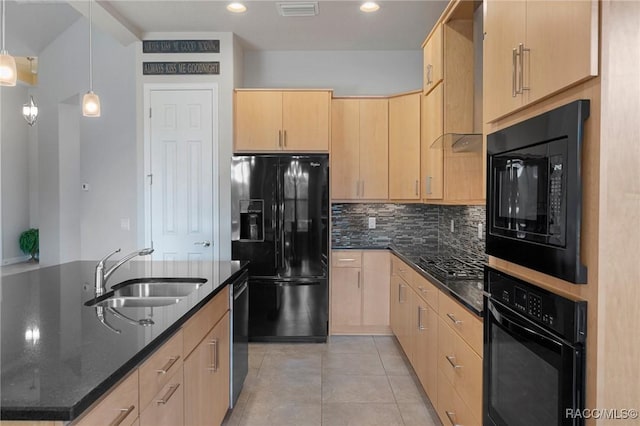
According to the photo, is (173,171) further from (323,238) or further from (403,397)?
(403,397)

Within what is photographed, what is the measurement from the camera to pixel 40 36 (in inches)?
197

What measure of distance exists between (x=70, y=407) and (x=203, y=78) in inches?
148

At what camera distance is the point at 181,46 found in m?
4.14

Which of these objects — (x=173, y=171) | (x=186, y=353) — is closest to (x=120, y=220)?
(x=173, y=171)

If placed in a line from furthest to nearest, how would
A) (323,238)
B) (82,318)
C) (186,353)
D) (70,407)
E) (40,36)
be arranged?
(40,36) < (323,238) < (186,353) < (82,318) < (70,407)

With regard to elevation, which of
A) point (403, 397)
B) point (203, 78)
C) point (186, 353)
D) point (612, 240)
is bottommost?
point (403, 397)

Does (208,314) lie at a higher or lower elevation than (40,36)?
lower

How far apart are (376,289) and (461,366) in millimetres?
2248

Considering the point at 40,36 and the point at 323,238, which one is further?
the point at 40,36

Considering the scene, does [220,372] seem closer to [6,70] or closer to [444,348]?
[444,348]

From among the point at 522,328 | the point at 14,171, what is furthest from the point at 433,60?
the point at 14,171

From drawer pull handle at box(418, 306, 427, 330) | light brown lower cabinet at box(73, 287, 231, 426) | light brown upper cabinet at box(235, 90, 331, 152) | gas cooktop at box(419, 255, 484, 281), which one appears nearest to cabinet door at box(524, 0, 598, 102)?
gas cooktop at box(419, 255, 484, 281)

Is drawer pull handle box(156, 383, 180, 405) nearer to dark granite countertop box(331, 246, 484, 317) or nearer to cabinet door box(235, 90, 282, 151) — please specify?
dark granite countertop box(331, 246, 484, 317)

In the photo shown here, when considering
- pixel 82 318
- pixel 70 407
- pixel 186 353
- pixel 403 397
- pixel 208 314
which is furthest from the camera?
pixel 403 397
